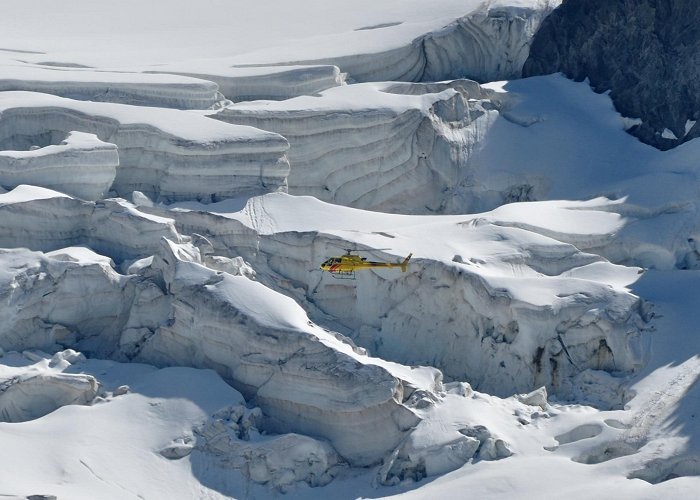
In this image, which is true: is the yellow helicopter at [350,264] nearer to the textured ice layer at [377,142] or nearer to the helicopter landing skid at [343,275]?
the helicopter landing skid at [343,275]

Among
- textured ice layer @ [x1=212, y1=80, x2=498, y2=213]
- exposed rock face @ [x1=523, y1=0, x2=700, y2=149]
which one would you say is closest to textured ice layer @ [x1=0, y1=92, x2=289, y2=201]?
textured ice layer @ [x1=212, y1=80, x2=498, y2=213]

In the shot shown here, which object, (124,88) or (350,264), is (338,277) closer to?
(350,264)

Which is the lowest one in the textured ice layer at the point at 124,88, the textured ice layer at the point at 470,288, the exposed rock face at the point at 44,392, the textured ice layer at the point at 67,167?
the exposed rock face at the point at 44,392

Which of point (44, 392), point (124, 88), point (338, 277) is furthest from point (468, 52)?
point (44, 392)

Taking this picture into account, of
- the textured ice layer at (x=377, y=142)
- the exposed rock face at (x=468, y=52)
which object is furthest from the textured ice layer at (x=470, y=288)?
the exposed rock face at (x=468, y=52)

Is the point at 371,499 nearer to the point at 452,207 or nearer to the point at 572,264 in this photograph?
the point at 572,264


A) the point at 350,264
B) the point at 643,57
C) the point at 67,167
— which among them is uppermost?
the point at 643,57
